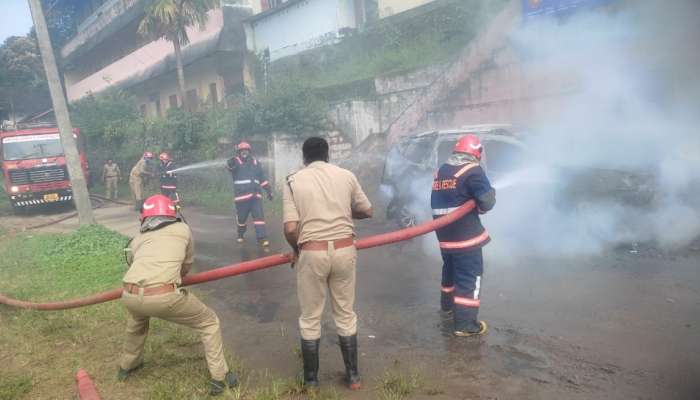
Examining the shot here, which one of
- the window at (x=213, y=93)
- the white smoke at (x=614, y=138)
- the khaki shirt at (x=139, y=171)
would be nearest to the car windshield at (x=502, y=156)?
the white smoke at (x=614, y=138)

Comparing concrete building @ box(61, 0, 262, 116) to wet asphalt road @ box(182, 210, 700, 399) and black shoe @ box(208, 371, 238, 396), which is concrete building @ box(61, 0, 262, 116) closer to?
wet asphalt road @ box(182, 210, 700, 399)

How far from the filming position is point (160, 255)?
3.50 metres

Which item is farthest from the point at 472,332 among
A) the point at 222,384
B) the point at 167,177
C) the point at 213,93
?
the point at 213,93

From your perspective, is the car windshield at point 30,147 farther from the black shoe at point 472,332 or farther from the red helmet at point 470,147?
the black shoe at point 472,332

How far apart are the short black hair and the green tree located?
3713cm

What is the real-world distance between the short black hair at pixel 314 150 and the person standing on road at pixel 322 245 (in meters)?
0.02

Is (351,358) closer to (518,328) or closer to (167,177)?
(518,328)

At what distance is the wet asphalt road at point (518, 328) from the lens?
3584 millimetres

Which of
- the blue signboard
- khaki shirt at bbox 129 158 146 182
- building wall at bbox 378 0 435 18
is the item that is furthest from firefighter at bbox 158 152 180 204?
building wall at bbox 378 0 435 18

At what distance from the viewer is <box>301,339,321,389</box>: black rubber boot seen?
11.6 feet

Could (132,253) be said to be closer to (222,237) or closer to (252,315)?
(252,315)

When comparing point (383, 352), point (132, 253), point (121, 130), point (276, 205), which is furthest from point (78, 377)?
point (121, 130)

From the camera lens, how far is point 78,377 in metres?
3.94

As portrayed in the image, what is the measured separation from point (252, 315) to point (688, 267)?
5.20 m
